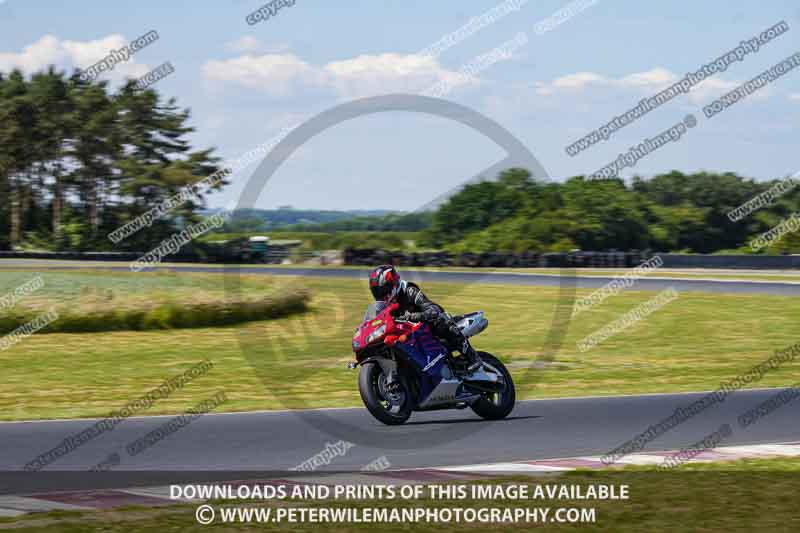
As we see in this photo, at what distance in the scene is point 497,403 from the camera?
12867 mm

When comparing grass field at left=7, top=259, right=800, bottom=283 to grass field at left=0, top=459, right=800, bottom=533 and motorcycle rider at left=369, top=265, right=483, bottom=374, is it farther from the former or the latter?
grass field at left=0, top=459, right=800, bottom=533

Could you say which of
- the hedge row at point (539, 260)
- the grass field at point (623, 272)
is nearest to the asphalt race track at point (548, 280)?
the grass field at point (623, 272)

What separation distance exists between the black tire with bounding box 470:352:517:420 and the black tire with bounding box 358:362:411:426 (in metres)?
1.05

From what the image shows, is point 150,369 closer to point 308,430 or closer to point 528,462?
point 308,430

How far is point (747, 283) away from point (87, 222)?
140ft

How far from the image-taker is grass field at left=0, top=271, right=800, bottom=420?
16.6 meters

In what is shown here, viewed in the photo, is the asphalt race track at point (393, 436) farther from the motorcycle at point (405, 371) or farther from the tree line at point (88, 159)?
the tree line at point (88, 159)

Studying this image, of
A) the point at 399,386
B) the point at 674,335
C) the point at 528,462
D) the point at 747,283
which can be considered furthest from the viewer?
the point at 747,283

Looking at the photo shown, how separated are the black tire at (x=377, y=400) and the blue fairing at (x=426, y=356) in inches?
8.4

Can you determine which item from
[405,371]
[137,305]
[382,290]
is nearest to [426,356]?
[405,371]

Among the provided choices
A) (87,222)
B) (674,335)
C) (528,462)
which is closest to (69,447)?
(528,462)

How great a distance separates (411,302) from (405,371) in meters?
0.67

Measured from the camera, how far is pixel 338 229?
22.9 m

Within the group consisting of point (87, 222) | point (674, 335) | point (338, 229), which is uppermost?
point (87, 222)
